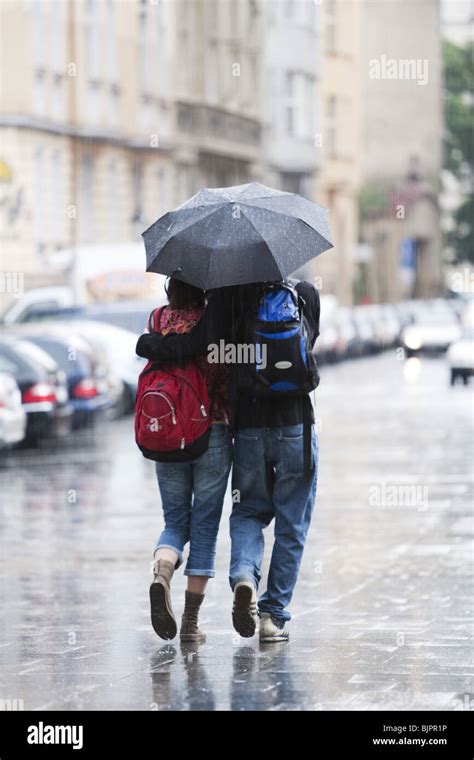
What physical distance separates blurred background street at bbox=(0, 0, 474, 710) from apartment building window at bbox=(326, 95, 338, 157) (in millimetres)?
327

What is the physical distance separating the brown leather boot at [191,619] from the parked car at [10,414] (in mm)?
12909

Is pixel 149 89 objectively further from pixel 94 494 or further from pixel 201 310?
pixel 201 310

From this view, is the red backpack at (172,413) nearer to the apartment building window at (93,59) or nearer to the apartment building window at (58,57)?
the apartment building window at (58,57)

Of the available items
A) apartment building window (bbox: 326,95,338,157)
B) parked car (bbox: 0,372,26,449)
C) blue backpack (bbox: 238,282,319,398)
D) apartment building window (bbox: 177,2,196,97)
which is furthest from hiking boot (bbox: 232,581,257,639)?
apartment building window (bbox: 326,95,338,157)

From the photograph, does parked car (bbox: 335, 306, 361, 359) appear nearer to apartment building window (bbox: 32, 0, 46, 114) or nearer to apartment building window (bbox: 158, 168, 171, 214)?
apartment building window (bbox: 158, 168, 171, 214)

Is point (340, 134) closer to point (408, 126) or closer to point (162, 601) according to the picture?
point (408, 126)

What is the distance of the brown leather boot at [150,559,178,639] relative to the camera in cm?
834

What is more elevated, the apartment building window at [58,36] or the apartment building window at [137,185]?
the apartment building window at [58,36]

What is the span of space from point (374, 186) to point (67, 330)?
75.6 m

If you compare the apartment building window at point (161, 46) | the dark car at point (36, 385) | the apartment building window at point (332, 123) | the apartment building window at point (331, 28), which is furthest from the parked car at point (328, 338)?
the dark car at point (36, 385)

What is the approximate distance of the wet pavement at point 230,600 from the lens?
759 centimetres

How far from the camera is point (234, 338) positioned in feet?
27.9
